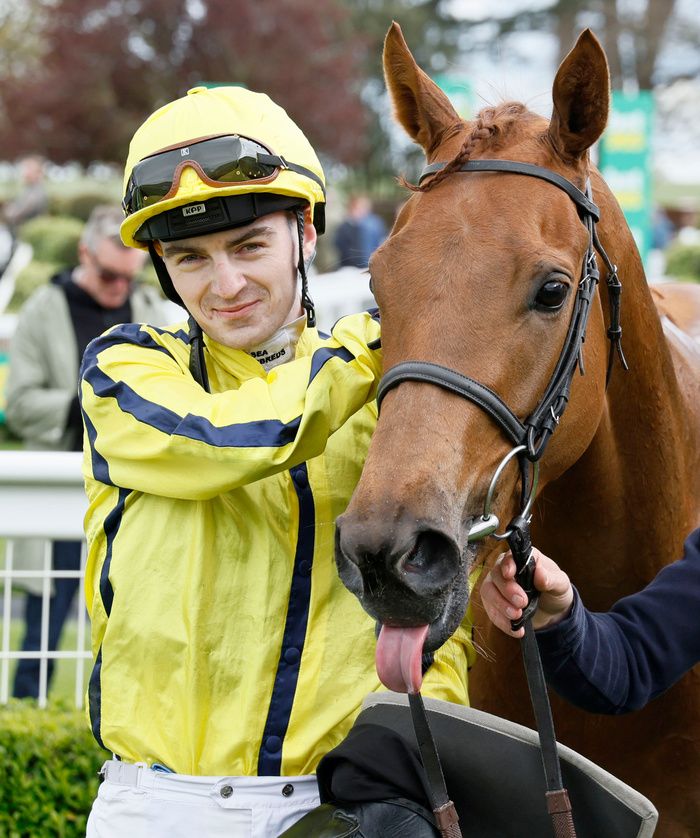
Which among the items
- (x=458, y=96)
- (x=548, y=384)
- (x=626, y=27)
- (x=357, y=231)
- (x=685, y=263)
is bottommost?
(x=548, y=384)

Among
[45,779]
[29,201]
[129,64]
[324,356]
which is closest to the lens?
[324,356]

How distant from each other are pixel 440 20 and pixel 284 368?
2789 centimetres

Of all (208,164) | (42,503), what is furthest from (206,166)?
(42,503)

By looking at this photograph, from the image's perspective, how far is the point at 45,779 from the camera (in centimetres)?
364

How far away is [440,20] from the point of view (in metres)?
28.3

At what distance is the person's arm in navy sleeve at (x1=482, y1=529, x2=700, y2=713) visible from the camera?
210cm

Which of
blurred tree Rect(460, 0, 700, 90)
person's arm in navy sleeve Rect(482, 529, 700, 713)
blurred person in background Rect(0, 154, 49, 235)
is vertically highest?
blurred tree Rect(460, 0, 700, 90)

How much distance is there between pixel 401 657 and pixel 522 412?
0.46 metres

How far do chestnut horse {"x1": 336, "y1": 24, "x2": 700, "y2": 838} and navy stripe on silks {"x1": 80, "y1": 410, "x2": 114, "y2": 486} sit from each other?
59 cm

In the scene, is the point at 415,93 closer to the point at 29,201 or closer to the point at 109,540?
the point at 109,540

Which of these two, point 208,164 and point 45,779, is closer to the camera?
point 208,164

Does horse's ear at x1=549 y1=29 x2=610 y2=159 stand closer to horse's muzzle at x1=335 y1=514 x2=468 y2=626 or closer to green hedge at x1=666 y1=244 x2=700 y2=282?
horse's muzzle at x1=335 y1=514 x2=468 y2=626

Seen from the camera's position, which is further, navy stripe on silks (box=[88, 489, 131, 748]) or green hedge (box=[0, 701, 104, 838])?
green hedge (box=[0, 701, 104, 838])

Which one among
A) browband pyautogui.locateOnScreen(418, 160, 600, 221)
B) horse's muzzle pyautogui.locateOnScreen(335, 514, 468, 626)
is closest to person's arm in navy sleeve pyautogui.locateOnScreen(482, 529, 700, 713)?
horse's muzzle pyautogui.locateOnScreen(335, 514, 468, 626)
